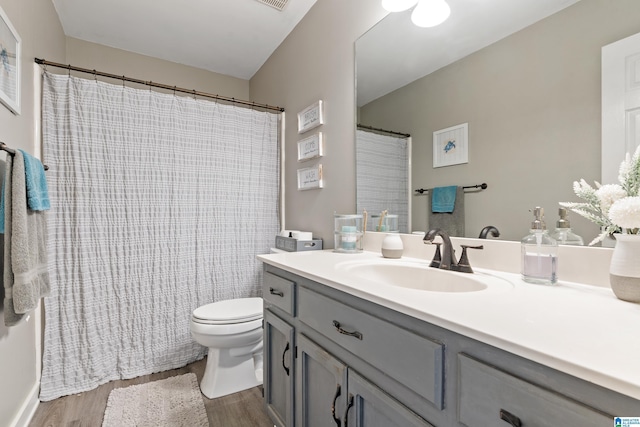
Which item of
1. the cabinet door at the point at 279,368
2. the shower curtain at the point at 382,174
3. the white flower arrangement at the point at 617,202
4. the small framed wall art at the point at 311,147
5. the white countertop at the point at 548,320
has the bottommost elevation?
the cabinet door at the point at 279,368

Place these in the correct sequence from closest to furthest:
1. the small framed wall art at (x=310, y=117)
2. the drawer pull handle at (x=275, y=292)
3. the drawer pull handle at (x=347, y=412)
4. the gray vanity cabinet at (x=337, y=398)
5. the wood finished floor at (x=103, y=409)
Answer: the gray vanity cabinet at (x=337, y=398) → the drawer pull handle at (x=347, y=412) → the drawer pull handle at (x=275, y=292) → the wood finished floor at (x=103, y=409) → the small framed wall art at (x=310, y=117)

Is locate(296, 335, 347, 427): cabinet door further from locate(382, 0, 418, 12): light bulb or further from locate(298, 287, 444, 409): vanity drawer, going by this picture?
locate(382, 0, 418, 12): light bulb

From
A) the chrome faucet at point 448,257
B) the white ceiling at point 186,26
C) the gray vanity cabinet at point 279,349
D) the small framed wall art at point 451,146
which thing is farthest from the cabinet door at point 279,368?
the white ceiling at point 186,26

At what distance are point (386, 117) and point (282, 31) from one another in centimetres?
147

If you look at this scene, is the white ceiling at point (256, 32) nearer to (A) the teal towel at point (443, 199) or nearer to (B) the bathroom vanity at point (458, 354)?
(A) the teal towel at point (443, 199)

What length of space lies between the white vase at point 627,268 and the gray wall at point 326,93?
47.6 inches

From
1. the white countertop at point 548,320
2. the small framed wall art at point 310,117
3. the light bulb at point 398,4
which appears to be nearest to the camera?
the white countertop at point 548,320

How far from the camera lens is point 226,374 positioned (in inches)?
70.7

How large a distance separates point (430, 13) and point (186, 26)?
1.95 metres

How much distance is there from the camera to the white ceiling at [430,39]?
1.07m

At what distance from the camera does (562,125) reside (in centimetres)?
94

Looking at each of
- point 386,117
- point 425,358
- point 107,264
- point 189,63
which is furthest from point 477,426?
point 189,63

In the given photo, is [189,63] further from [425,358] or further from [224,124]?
[425,358]

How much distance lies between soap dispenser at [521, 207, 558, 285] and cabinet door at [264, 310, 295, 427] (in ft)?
2.83
